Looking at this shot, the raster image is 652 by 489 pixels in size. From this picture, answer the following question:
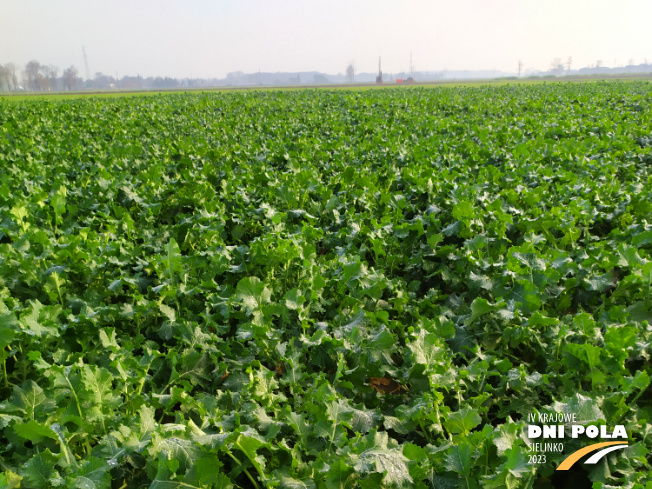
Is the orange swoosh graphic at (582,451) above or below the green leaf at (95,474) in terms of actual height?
below

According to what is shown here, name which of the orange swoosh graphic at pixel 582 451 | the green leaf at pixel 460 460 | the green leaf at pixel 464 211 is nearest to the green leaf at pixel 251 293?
the green leaf at pixel 460 460

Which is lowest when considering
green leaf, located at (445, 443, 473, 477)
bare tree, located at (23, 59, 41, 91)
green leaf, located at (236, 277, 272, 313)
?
green leaf, located at (445, 443, 473, 477)

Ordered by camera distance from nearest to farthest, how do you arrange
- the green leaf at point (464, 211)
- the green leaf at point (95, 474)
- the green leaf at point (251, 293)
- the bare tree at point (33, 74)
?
1. the green leaf at point (95, 474)
2. the green leaf at point (251, 293)
3. the green leaf at point (464, 211)
4. the bare tree at point (33, 74)

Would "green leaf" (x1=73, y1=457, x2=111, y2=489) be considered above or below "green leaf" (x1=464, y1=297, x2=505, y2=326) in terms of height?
below

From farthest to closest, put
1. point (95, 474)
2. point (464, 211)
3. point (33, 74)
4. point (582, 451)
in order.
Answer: point (33, 74) → point (464, 211) → point (582, 451) → point (95, 474)

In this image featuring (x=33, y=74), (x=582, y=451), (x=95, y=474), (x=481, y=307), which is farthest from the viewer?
(x=33, y=74)

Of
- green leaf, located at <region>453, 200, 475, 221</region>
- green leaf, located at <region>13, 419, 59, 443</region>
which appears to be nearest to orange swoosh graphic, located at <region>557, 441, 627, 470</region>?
green leaf, located at <region>13, 419, 59, 443</region>

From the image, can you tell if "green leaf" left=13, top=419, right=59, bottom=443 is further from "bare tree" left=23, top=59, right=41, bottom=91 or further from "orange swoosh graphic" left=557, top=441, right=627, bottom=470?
"bare tree" left=23, top=59, right=41, bottom=91

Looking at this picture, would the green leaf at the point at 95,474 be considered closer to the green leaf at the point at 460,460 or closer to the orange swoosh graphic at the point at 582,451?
the green leaf at the point at 460,460

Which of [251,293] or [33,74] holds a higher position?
[33,74]

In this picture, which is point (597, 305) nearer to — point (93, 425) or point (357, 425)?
point (357, 425)

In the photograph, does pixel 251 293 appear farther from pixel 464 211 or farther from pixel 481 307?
pixel 464 211

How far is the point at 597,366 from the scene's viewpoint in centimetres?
254

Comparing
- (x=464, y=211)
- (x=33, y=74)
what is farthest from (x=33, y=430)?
(x=33, y=74)
